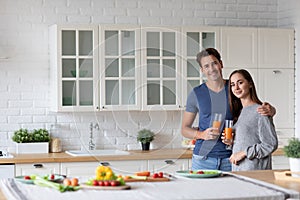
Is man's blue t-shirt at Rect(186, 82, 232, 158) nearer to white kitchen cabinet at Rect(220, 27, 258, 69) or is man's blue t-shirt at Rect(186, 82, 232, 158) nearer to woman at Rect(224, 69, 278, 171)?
woman at Rect(224, 69, 278, 171)

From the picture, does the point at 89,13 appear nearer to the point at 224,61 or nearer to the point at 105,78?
the point at 105,78

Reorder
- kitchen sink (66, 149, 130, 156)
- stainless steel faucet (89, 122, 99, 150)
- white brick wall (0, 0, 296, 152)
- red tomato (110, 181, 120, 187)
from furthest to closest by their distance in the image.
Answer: stainless steel faucet (89, 122, 99, 150) < white brick wall (0, 0, 296, 152) < kitchen sink (66, 149, 130, 156) < red tomato (110, 181, 120, 187)

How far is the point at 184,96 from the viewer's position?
6.05m

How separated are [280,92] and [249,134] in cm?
248

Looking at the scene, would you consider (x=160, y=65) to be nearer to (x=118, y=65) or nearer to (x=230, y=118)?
(x=118, y=65)

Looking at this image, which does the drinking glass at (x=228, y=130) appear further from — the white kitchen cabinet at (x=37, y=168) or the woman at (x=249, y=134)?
the white kitchen cabinet at (x=37, y=168)

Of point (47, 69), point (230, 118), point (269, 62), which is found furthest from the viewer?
point (269, 62)

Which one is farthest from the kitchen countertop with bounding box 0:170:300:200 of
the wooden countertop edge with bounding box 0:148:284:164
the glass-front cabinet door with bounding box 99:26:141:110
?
the glass-front cabinet door with bounding box 99:26:141:110

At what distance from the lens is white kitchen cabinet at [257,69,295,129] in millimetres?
6688

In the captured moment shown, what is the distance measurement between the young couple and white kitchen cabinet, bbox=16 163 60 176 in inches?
52.5

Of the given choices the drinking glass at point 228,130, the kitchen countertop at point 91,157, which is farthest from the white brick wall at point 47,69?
the drinking glass at point 228,130

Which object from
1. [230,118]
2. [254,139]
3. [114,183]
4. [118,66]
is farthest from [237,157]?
[118,66]

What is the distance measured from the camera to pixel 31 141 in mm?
6168

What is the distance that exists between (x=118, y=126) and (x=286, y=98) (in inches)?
67.7
